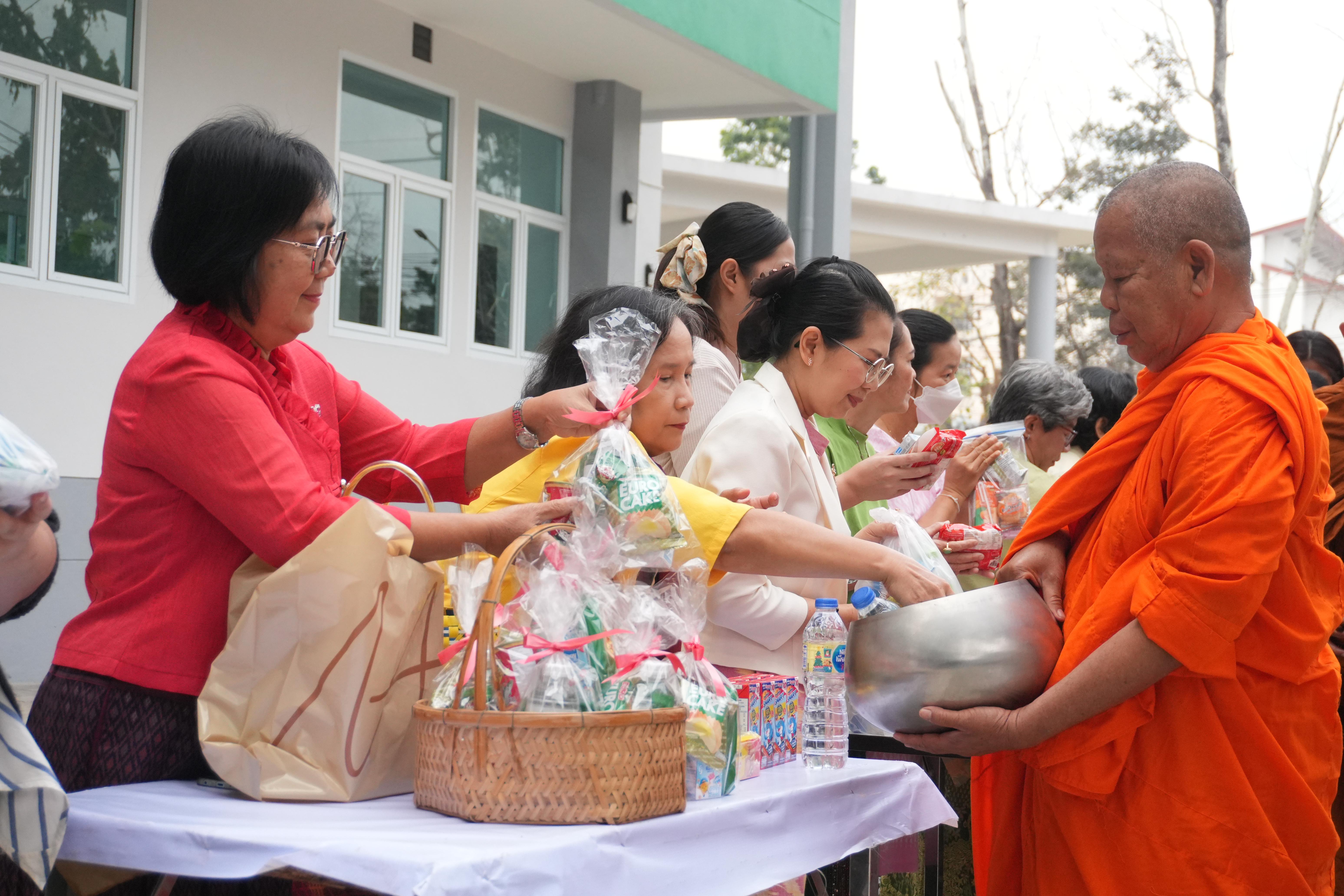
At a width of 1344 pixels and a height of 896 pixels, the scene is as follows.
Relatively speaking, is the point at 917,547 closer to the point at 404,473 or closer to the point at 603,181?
the point at 404,473

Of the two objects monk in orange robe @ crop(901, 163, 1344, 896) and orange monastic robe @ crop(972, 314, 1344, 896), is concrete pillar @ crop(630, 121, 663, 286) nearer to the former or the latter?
monk in orange robe @ crop(901, 163, 1344, 896)

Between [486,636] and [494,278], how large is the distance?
7.52 meters

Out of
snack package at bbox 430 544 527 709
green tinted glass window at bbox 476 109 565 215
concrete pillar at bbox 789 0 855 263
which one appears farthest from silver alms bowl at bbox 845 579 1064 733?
concrete pillar at bbox 789 0 855 263

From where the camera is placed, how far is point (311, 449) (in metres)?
1.92

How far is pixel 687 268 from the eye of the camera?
3.68m

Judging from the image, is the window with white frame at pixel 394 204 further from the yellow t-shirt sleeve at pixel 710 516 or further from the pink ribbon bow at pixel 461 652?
the pink ribbon bow at pixel 461 652

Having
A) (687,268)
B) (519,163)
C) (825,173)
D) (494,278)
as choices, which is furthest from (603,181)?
(687,268)

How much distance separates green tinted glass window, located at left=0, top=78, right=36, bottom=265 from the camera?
19.1 ft

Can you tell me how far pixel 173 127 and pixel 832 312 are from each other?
16.4ft

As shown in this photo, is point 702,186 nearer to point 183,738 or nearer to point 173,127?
point 173,127

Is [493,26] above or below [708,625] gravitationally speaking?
above

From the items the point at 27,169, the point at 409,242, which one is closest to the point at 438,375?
the point at 409,242

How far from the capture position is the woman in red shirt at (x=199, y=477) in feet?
5.51

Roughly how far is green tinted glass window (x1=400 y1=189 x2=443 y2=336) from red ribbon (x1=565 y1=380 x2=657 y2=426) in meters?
6.41
